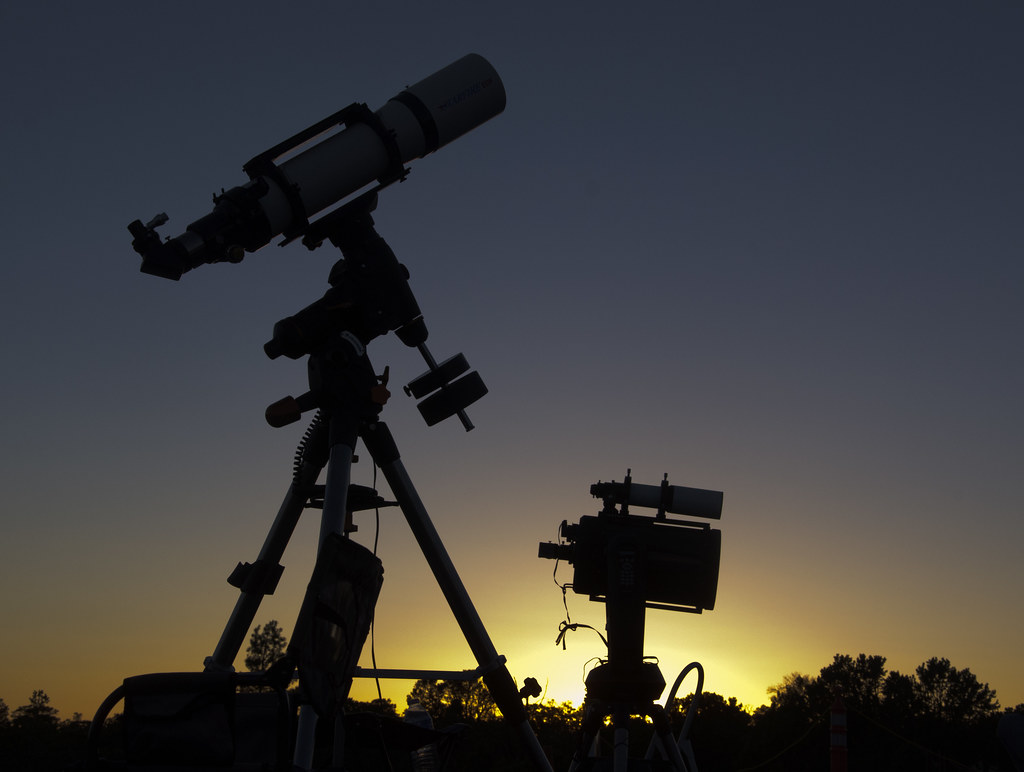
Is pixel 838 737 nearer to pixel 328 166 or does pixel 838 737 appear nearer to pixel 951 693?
pixel 328 166

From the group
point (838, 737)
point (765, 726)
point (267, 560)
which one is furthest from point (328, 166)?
point (765, 726)

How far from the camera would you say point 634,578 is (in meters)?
5.45

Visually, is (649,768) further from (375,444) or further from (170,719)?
(170,719)

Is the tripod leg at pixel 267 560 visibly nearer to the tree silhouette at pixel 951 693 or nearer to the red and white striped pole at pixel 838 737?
the red and white striped pole at pixel 838 737

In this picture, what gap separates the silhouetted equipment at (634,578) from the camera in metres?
5.36

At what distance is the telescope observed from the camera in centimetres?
531

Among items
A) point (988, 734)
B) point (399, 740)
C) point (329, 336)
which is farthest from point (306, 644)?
point (988, 734)

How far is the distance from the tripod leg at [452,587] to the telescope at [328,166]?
1496 mm

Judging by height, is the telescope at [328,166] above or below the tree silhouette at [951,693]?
below

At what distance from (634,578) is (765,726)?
19294 mm

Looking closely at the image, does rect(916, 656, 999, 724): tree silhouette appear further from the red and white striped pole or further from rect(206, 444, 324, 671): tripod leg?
rect(206, 444, 324, 671): tripod leg

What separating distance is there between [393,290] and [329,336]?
22.0 inches

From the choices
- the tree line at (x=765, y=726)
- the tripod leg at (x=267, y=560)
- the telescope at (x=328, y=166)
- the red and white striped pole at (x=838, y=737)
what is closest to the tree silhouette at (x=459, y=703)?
the tree line at (x=765, y=726)

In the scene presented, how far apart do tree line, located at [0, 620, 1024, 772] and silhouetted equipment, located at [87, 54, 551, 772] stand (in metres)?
0.62
